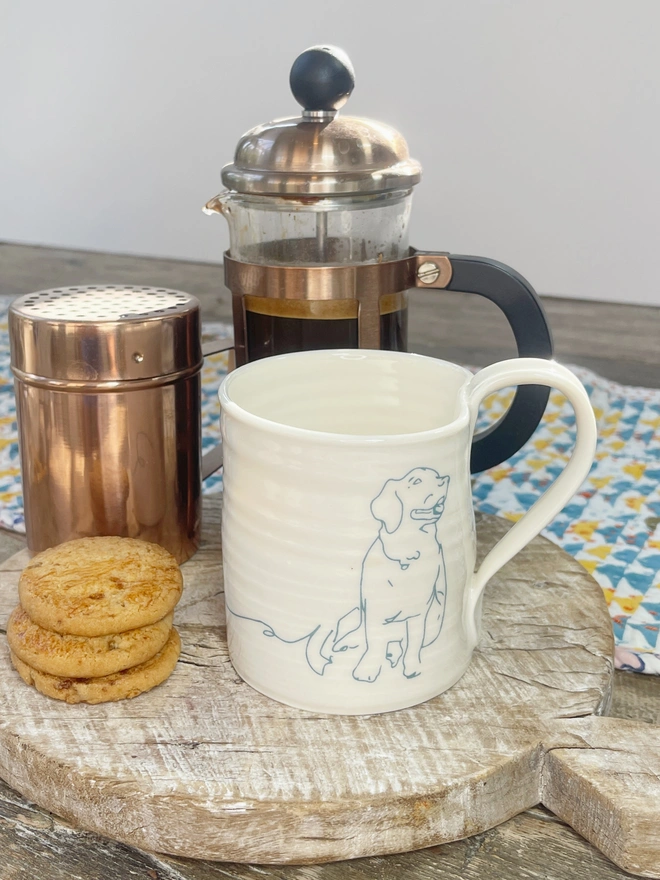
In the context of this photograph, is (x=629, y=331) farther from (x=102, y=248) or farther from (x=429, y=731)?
(x=102, y=248)

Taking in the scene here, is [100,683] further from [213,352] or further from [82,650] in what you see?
[213,352]

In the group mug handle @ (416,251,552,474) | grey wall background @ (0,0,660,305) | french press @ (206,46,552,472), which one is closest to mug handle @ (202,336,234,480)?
french press @ (206,46,552,472)

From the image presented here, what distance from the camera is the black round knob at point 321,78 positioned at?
1.84ft

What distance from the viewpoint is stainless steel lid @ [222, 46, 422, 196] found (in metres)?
0.55

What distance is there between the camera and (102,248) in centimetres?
264

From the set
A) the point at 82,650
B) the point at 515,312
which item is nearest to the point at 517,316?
the point at 515,312

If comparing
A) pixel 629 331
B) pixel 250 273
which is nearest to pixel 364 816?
pixel 250 273

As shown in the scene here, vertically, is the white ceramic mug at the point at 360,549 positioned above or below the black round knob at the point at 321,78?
below

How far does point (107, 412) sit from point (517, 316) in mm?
263

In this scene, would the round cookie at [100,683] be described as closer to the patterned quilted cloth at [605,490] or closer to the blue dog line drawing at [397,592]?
the blue dog line drawing at [397,592]

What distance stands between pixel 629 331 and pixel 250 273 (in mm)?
1198

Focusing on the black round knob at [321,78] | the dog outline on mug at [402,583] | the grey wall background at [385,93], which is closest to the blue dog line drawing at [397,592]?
the dog outline on mug at [402,583]

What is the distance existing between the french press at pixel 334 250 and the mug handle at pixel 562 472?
14 centimetres

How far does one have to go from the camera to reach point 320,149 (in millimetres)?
549
